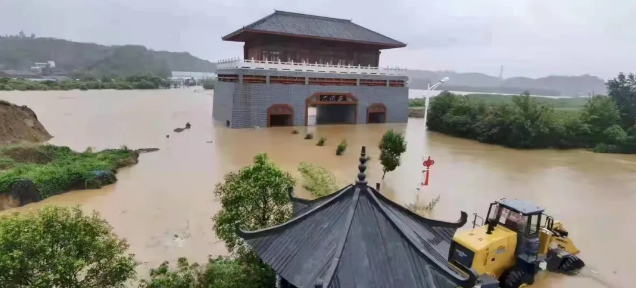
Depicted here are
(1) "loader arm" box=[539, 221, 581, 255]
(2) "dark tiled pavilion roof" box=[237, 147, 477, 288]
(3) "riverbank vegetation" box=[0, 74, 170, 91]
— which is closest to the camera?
(2) "dark tiled pavilion roof" box=[237, 147, 477, 288]

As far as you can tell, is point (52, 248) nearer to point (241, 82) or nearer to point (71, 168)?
point (71, 168)

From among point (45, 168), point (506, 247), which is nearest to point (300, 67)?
point (45, 168)

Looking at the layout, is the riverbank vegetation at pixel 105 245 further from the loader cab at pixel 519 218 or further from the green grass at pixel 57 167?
the green grass at pixel 57 167

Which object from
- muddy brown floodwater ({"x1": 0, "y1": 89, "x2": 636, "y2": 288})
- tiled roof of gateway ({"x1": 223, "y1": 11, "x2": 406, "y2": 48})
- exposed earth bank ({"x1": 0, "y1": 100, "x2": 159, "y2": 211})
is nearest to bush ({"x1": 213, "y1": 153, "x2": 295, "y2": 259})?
muddy brown floodwater ({"x1": 0, "y1": 89, "x2": 636, "y2": 288})

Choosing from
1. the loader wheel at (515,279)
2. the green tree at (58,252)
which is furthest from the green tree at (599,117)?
the green tree at (58,252)

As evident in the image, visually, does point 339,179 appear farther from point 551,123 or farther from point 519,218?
point 551,123

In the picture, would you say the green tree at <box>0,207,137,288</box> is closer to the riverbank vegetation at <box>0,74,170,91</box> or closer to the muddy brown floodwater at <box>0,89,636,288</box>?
the muddy brown floodwater at <box>0,89,636,288</box>
